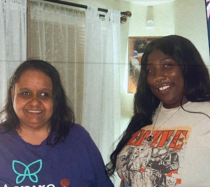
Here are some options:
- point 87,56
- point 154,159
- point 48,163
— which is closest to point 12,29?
point 87,56

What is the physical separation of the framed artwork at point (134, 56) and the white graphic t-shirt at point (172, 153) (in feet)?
0.44

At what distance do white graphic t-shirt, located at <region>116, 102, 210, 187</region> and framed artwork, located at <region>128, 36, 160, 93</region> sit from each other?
0.13 meters

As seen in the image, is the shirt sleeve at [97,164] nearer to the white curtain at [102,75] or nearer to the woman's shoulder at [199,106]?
the white curtain at [102,75]

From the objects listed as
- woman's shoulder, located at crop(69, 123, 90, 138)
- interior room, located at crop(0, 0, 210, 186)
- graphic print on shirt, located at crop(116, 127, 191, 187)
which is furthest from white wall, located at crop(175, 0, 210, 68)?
woman's shoulder, located at crop(69, 123, 90, 138)

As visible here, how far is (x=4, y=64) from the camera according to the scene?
30.8 inches

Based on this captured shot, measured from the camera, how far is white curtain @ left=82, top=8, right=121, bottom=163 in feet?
2.69

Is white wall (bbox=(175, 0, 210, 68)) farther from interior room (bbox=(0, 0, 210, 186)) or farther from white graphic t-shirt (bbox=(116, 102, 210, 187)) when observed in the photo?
white graphic t-shirt (bbox=(116, 102, 210, 187))

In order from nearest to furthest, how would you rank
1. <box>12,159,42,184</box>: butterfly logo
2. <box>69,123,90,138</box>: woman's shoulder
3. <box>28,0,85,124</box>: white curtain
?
<box>12,159,42,184</box>: butterfly logo, <box>69,123,90,138</box>: woman's shoulder, <box>28,0,85,124</box>: white curtain

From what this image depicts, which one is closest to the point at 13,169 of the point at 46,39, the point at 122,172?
the point at 122,172

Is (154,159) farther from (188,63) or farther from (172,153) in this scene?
(188,63)

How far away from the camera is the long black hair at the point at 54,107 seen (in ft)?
2.06

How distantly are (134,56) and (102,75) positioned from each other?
0.13 m

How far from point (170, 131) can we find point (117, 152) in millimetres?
193

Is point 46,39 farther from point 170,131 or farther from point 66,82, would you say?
point 170,131
